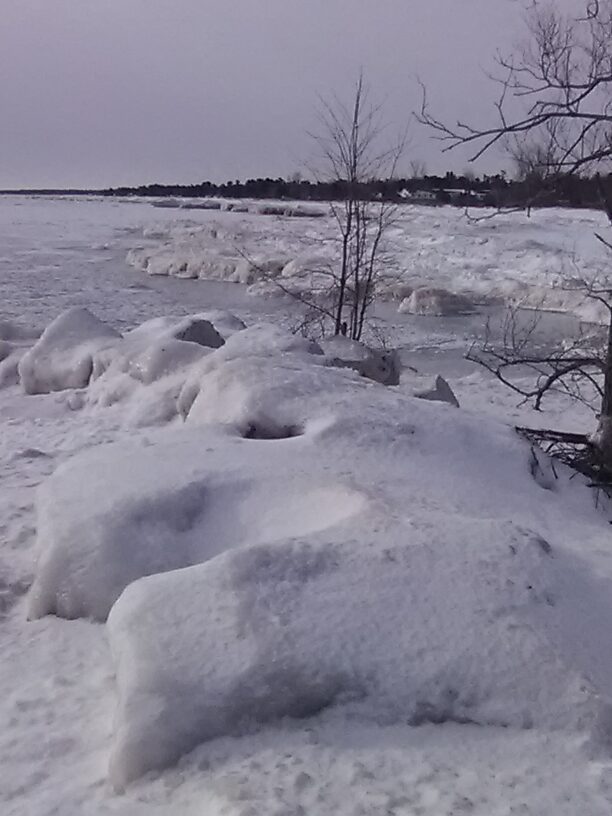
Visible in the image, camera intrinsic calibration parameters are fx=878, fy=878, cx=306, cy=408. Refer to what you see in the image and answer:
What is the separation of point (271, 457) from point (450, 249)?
28047mm

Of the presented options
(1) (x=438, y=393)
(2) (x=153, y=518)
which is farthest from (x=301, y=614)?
(1) (x=438, y=393)

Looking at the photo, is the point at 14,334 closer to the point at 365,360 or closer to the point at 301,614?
the point at 365,360

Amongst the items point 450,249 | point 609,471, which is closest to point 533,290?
point 450,249

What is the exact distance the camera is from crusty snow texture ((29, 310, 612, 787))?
2.77m

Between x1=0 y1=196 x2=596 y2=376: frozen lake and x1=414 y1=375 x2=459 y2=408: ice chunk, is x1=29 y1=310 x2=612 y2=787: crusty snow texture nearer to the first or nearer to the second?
x1=414 y1=375 x2=459 y2=408: ice chunk

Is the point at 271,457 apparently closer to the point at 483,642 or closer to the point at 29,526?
the point at 29,526

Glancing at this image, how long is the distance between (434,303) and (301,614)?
18401mm

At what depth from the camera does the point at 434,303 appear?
68.5 ft

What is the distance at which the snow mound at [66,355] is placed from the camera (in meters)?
9.54

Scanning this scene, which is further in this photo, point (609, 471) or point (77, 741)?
point (609, 471)

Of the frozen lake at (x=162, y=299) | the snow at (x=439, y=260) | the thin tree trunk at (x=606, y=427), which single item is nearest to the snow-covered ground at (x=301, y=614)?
the thin tree trunk at (x=606, y=427)

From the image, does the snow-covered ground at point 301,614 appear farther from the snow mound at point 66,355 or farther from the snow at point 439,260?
the snow at point 439,260

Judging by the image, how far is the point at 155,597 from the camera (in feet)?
10.3

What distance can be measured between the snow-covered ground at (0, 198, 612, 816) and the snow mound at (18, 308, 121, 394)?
8.66 feet
